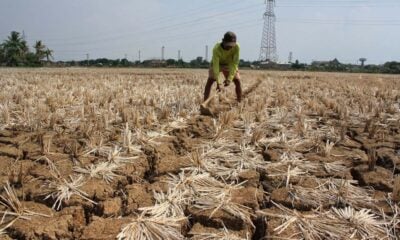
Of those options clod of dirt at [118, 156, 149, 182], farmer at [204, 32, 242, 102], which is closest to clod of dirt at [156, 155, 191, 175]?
clod of dirt at [118, 156, 149, 182]

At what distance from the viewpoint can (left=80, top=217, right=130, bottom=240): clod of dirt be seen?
2.50 m

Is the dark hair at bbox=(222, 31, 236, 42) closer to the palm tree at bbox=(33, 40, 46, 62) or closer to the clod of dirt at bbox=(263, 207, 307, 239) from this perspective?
the clod of dirt at bbox=(263, 207, 307, 239)

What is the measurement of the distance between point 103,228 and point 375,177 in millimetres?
2208

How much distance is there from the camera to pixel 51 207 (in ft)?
9.39

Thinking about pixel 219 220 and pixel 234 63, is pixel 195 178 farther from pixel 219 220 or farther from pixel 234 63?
pixel 234 63

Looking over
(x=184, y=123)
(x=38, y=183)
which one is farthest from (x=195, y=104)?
(x=38, y=183)

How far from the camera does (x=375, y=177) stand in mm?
3412

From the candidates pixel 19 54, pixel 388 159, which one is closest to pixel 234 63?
pixel 388 159

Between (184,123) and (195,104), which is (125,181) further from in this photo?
(195,104)

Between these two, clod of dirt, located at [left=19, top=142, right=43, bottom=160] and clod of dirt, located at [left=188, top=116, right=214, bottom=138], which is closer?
clod of dirt, located at [left=19, top=142, right=43, bottom=160]

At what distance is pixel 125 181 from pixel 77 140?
1195 mm

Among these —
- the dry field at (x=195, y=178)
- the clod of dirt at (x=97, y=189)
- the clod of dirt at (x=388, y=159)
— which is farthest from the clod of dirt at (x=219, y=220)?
the clod of dirt at (x=388, y=159)

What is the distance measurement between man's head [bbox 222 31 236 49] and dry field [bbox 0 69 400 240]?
1771mm

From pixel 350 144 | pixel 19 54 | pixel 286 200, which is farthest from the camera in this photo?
pixel 19 54
